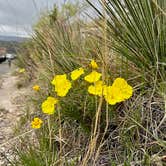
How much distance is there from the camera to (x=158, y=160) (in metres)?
1.53

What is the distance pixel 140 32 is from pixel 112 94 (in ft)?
1.89

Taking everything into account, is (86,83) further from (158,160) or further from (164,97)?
(158,160)

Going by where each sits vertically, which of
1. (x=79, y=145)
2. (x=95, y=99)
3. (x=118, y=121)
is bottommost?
(x=79, y=145)

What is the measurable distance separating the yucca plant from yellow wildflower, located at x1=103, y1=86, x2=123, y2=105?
0.37m

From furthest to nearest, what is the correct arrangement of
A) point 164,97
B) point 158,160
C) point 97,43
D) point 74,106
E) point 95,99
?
point 97,43 < point 74,106 < point 95,99 < point 164,97 < point 158,160

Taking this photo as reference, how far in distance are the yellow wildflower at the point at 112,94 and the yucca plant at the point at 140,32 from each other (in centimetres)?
37

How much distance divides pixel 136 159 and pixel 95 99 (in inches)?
16.4

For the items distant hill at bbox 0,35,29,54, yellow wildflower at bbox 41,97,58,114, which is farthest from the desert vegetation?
distant hill at bbox 0,35,29,54

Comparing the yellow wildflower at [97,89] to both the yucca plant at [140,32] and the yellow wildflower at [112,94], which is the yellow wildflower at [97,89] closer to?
the yellow wildflower at [112,94]

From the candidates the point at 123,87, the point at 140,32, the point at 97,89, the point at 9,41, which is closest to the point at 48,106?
the point at 97,89

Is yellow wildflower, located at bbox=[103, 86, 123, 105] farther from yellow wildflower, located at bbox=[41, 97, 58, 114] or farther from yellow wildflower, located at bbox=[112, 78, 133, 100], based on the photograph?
yellow wildflower, located at bbox=[41, 97, 58, 114]

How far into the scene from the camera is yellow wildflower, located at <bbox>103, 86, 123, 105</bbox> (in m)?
1.66

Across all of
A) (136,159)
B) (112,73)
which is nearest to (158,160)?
(136,159)

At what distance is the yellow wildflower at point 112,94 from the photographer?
1.66 metres
